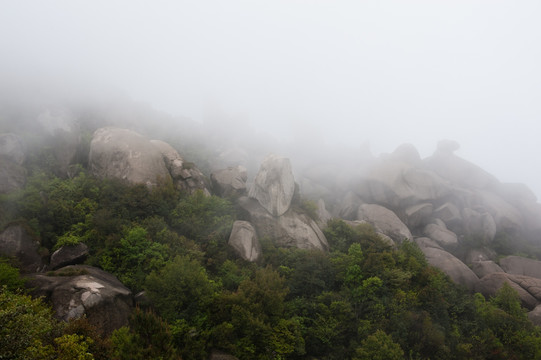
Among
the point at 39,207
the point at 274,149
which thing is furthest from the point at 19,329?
the point at 274,149

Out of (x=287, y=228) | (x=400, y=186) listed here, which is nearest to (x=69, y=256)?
(x=287, y=228)

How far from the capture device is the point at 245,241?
24.8 m

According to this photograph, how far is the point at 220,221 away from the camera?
25.7 metres

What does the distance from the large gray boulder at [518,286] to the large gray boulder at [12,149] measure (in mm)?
50480

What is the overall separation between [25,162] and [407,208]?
169 ft

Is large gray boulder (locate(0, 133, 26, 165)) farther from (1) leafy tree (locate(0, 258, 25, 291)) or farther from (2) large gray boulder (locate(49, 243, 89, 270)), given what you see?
(1) leafy tree (locate(0, 258, 25, 291))

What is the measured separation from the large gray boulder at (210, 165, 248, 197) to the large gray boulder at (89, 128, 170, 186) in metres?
6.11

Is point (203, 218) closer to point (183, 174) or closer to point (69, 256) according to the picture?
point (183, 174)

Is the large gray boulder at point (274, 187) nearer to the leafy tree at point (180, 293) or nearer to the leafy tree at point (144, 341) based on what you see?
the leafy tree at point (180, 293)

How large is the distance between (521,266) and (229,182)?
Answer: 135 feet

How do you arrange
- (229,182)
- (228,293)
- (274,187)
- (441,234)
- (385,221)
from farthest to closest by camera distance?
(441,234), (385,221), (229,182), (274,187), (228,293)

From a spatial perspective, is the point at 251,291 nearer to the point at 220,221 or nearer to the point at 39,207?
the point at 220,221

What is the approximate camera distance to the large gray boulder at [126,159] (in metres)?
27.0

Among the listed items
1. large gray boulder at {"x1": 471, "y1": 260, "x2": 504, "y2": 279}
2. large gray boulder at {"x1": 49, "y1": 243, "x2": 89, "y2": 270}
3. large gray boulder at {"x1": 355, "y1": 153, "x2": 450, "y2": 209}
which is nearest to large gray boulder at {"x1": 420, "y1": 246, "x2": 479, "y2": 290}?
large gray boulder at {"x1": 471, "y1": 260, "x2": 504, "y2": 279}
